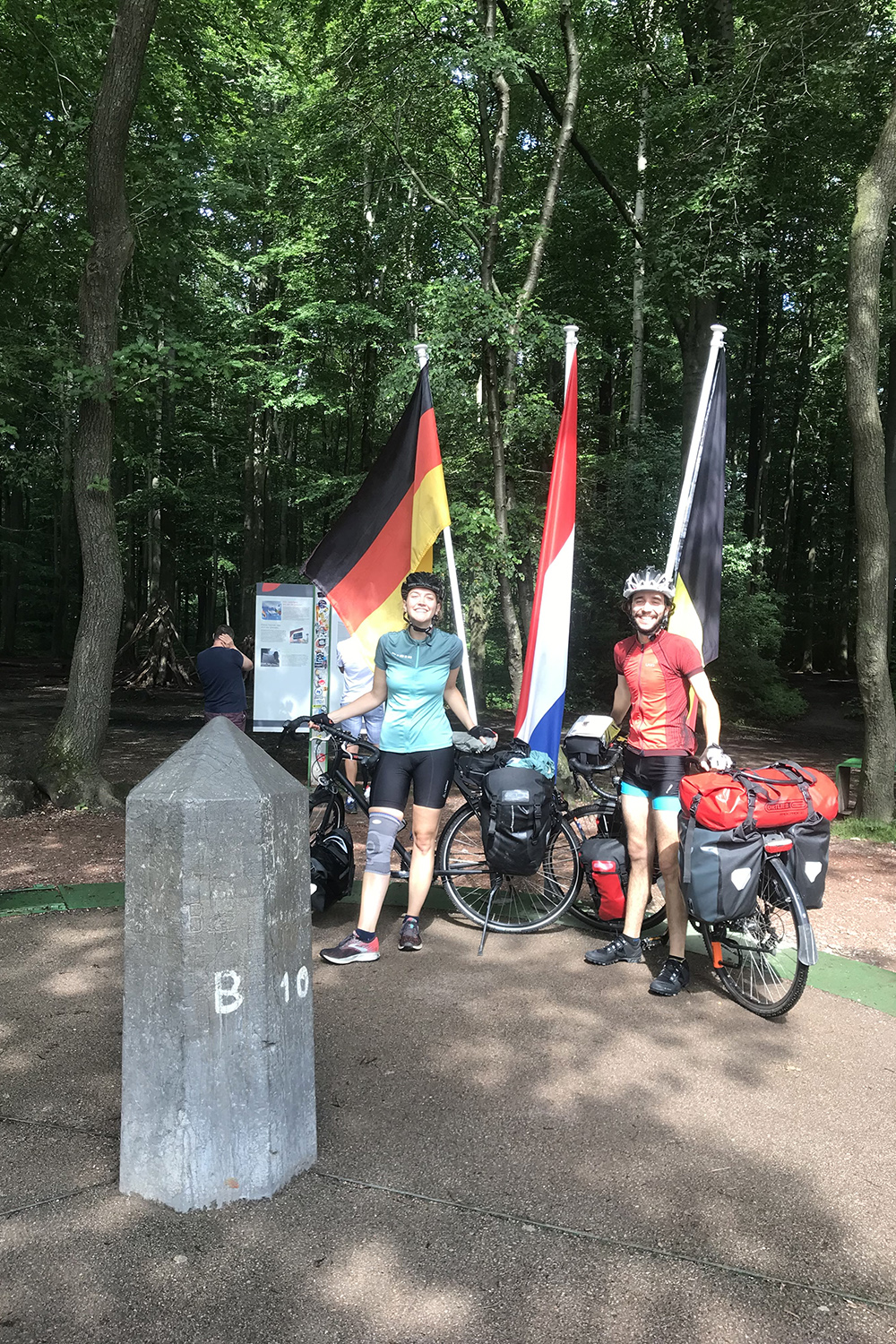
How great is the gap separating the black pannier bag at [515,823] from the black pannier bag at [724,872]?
A: 1.01 m

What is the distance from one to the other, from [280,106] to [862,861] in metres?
18.2

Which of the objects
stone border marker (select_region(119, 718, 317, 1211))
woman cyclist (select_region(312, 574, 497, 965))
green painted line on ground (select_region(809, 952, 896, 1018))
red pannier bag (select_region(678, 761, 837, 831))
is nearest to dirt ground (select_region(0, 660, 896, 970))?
green painted line on ground (select_region(809, 952, 896, 1018))

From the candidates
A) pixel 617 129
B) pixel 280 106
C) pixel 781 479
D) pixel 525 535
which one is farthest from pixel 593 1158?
pixel 781 479

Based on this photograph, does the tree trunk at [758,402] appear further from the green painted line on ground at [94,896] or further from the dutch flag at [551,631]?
the green painted line on ground at [94,896]

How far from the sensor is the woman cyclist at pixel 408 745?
4797 mm

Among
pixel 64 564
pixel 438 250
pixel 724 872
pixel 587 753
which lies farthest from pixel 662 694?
pixel 64 564

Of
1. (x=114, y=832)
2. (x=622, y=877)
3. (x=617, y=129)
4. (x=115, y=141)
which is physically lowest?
(x=114, y=832)

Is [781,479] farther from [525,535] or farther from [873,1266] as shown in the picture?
[873,1266]

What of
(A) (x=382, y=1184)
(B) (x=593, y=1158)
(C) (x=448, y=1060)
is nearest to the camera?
(A) (x=382, y=1184)

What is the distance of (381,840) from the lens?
4.82 m

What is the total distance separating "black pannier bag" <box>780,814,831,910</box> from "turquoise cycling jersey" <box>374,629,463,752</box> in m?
1.71

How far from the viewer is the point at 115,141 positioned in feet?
27.6

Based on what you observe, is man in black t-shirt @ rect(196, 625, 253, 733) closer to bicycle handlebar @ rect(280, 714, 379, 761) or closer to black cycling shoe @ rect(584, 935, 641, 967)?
bicycle handlebar @ rect(280, 714, 379, 761)

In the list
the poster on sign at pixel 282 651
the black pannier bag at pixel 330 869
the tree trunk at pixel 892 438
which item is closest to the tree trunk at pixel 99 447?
the poster on sign at pixel 282 651
